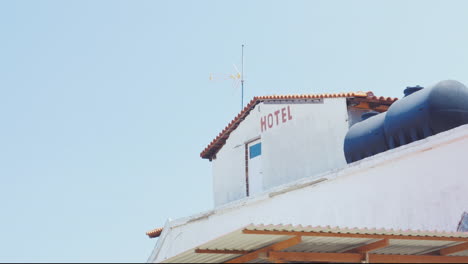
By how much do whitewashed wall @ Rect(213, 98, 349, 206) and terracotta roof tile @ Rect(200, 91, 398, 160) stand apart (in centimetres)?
16

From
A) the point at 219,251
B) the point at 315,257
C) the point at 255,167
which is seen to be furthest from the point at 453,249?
the point at 255,167

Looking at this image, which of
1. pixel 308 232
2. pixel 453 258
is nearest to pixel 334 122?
pixel 453 258

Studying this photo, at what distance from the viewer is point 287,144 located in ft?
74.4

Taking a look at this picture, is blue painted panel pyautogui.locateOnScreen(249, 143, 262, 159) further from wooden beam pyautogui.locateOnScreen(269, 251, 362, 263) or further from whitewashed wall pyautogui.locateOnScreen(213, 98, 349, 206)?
wooden beam pyautogui.locateOnScreen(269, 251, 362, 263)

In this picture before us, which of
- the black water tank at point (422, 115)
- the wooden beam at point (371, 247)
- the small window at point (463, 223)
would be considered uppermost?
the black water tank at point (422, 115)

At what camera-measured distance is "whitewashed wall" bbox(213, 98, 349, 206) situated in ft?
69.1

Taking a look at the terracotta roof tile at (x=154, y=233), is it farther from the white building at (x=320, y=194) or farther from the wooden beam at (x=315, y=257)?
the wooden beam at (x=315, y=257)

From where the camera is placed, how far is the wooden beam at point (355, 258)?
28.2 ft

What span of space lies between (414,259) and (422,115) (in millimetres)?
6312

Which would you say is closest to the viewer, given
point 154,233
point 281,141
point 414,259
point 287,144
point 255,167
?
point 414,259

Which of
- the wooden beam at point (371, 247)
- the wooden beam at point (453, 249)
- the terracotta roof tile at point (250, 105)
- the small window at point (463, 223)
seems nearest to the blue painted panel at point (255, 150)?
the terracotta roof tile at point (250, 105)

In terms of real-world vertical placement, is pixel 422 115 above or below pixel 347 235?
above

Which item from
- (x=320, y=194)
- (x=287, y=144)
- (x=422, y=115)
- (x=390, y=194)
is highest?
(x=287, y=144)

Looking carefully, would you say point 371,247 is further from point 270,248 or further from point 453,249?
point 453,249
